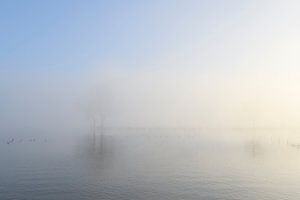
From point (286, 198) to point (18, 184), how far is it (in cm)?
6483

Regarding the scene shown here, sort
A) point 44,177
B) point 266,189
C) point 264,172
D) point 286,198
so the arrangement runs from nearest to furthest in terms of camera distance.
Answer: point 286,198 < point 266,189 < point 44,177 < point 264,172

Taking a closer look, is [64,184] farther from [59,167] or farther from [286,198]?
[286,198]

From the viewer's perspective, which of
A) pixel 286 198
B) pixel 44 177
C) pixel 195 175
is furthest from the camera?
pixel 195 175

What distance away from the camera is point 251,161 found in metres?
147

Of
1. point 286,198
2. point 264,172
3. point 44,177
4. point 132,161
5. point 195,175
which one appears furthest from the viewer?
point 132,161

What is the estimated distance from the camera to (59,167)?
122m

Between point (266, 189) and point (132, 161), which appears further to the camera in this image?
point (132, 161)

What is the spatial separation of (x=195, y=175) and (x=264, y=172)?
85.4 feet

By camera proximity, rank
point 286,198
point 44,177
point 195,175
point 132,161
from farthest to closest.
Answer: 1. point 132,161
2. point 195,175
3. point 44,177
4. point 286,198

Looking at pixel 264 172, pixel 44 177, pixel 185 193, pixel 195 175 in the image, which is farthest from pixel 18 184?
pixel 264 172

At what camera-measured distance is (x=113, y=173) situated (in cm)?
11175

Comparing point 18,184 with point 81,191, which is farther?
point 18,184

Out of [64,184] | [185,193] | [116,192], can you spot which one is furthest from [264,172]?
[64,184]

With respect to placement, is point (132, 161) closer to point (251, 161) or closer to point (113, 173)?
point (113, 173)
